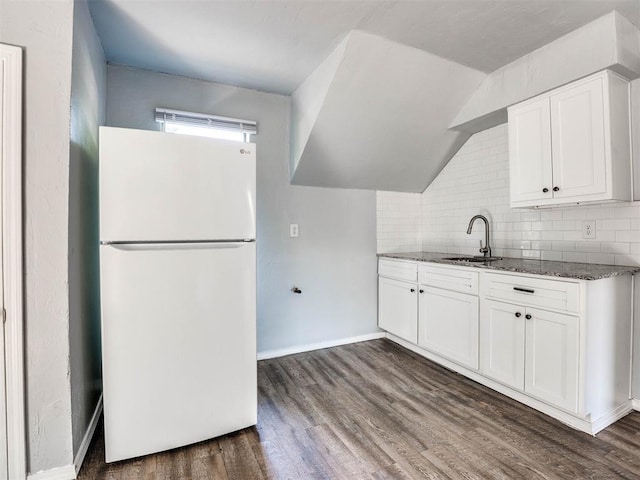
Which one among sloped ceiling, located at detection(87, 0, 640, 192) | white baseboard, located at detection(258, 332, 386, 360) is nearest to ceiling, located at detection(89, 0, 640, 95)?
sloped ceiling, located at detection(87, 0, 640, 192)

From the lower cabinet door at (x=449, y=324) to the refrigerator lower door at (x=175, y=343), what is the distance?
1.53 metres

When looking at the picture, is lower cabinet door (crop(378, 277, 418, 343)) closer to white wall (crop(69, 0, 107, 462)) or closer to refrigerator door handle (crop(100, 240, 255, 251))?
refrigerator door handle (crop(100, 240, 255, 251))

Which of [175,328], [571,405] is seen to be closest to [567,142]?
[571,405]

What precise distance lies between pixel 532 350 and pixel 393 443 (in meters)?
1.00

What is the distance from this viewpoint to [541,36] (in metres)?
2.00

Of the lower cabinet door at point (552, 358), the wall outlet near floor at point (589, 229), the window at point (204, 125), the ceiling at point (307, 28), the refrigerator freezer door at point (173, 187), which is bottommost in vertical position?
the lower cabinet door at point (552, 358)

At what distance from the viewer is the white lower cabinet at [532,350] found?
176cm

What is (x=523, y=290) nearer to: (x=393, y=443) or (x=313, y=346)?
(x=393, y=443)

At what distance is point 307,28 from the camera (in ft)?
6.37

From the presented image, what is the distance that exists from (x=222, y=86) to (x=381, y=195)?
5.84 ft

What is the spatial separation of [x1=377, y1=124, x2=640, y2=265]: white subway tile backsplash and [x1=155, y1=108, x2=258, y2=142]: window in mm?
1459

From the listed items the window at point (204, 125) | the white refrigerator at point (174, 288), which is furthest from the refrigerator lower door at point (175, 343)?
the window at point (204, 125)

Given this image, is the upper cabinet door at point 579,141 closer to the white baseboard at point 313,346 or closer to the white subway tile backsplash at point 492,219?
the white subway tile backsplash at point 492,219

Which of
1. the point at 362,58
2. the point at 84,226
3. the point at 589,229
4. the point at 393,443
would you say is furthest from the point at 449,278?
the point at 84,226
